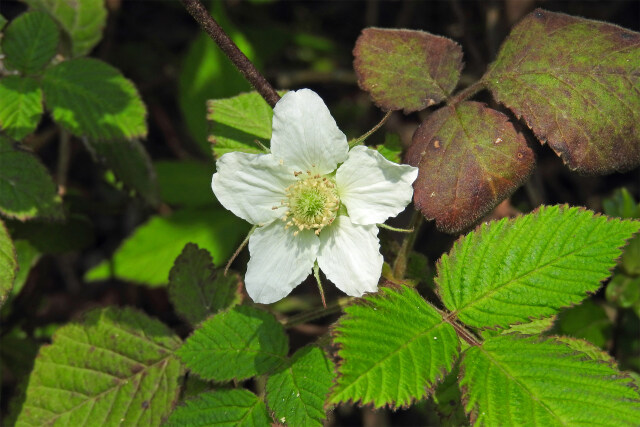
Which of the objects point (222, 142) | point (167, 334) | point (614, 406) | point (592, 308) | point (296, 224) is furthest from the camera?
point (592, 308)

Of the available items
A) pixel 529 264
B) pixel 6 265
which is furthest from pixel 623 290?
pixel 6 265

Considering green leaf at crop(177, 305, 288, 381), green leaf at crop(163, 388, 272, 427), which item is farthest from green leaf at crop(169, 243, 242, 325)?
green leaf at crop(163, 388, 272, 427)

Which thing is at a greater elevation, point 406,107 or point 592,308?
point 406,107

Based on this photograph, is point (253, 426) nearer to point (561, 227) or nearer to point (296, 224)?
point (296, 224)

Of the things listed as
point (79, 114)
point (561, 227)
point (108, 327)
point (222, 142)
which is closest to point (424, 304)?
point (561, 227)

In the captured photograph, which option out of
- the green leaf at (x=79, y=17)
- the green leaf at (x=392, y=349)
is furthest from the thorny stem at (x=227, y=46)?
the green leaf at (x=79, y=17)

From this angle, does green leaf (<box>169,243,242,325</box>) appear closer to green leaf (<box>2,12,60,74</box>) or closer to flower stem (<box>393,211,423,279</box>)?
flower stem (<box>393,211,423,279</box>)

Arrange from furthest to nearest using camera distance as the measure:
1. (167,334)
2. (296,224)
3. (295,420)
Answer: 1. (167,334)
2. (296,224)
3. (295,420)

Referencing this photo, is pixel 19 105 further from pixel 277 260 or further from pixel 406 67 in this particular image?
pixel 406 67
